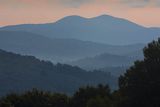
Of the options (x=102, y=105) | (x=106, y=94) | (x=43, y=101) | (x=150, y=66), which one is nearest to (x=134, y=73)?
(x=150, y=66)

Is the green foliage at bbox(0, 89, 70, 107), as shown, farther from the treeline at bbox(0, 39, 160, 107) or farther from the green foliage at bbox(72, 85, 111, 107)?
the treeline at bbox(0, 39, 160, 107)

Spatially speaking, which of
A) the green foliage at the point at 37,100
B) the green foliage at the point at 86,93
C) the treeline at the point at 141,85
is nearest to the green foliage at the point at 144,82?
the treeline at the point at 141,85

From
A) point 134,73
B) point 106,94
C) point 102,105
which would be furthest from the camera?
point 106,94

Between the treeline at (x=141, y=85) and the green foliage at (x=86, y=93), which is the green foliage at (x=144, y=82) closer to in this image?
the treeline at (x=141, y=85)

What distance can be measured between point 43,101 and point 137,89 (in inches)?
841

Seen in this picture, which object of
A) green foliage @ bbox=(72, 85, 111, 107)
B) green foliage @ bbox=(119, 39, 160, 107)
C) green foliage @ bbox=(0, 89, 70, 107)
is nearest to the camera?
green foliage @ bbox=(119, 39, 160, 107)

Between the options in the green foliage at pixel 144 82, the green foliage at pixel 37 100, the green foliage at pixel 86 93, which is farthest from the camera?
the green foliage at pixel 37 100

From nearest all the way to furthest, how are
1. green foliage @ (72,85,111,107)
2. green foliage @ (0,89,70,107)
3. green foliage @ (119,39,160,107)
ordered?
green foliage @ (119,39,160,107) → green foliage @ (72,85,111,107) → green foliage @ (0,89,70,107)

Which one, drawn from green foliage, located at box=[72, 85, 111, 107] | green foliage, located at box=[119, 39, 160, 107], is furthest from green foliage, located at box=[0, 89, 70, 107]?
green foliage, located at box=[119, 39, 160, 107]

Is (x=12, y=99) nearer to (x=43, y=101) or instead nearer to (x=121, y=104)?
(x=43, y=101)

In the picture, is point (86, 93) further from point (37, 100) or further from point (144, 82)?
point (144, 82)

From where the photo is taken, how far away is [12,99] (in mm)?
60719

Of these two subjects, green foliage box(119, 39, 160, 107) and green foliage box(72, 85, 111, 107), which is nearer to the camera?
green foliage box(119, 39, 160, 107)

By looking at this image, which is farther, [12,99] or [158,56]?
[12,99]
